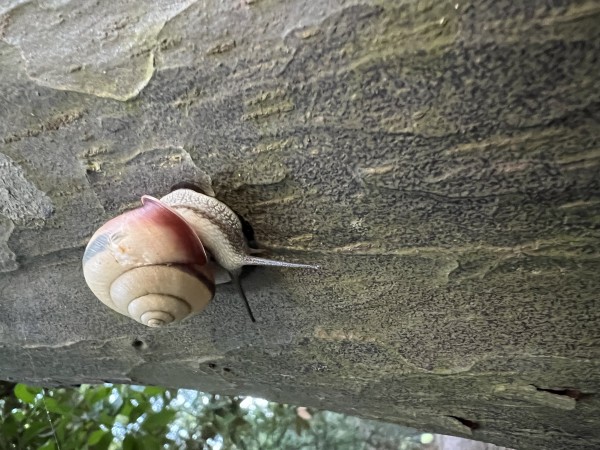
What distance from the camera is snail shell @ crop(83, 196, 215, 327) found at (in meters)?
0.67

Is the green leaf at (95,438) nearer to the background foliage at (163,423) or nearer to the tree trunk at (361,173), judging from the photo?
the background foliage at (163,423)

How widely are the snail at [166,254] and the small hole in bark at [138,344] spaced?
26 cm

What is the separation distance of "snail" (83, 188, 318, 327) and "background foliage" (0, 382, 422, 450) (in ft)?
2.82

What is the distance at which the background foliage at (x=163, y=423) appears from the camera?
59.6 inches

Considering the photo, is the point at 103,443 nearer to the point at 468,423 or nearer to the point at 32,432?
the point at 32,432

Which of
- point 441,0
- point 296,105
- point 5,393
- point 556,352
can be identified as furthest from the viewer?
point 5,393

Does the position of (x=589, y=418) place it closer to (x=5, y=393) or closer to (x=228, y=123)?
(x=228, y=123)

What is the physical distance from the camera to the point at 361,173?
61 centimetres

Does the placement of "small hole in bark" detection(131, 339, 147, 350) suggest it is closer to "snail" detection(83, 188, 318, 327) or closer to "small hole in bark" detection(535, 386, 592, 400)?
"snail" detection(83, 188, 318, 327)

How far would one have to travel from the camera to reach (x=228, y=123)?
24.7 inches

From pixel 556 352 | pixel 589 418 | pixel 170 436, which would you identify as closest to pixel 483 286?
pixel 556 352

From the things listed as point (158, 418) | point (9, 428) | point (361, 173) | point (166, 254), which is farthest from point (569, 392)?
point (9, 428)

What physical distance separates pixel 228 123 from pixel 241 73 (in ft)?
0.21

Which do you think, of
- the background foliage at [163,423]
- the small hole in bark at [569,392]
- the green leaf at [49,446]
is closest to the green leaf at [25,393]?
the background foliage at [163,423]
